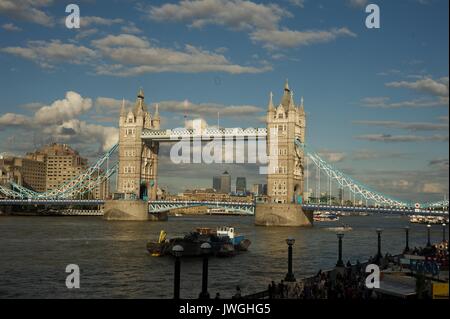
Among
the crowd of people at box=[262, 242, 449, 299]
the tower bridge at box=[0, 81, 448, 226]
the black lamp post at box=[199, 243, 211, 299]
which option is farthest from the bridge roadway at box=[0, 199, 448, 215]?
the black lamp post at box=[199, 243, 211, 299]

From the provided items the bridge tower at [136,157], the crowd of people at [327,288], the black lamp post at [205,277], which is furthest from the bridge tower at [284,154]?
the black lamp post at [205,277]

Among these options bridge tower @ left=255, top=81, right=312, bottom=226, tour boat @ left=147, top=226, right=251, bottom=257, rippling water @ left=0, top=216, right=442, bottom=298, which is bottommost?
rippling water @ left=0, top=216, right=442, bottom=298

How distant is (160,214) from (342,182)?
33933mm

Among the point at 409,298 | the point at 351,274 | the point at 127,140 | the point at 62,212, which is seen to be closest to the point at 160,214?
the point at 127,140

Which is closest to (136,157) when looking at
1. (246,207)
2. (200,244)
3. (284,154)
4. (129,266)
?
(246,207)

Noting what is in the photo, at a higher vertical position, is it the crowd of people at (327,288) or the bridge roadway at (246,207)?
the bridge roadway at (246,207)

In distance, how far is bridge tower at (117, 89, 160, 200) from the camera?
4441 inches

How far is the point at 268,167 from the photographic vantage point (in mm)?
100375

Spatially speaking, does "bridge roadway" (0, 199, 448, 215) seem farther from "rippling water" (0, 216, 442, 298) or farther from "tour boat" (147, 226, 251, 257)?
"tour boat" (147, 226, 251, 257)

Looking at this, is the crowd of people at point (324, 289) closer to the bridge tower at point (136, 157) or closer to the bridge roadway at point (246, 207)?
the bridge roadway at point (246, 207)

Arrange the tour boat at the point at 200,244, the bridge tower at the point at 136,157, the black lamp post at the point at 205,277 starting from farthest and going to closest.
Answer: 1. the bridge tower at the point at 136,157
2. the tour boat at the point at 200,244
3. the black lamp post at the point at 205,277

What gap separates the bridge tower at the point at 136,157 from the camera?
370 ft

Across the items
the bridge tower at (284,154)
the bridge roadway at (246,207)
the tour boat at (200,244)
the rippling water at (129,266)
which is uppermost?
the bridge tower at (284,154)
